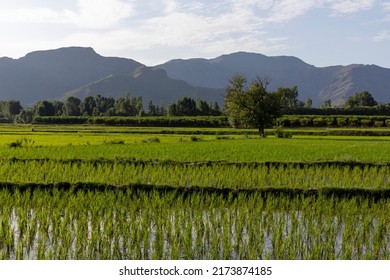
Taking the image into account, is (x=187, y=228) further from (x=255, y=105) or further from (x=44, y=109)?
(x=44, y=109)

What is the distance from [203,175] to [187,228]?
733 cm

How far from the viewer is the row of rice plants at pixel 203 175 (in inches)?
575

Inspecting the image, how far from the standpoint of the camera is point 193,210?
11219 mm

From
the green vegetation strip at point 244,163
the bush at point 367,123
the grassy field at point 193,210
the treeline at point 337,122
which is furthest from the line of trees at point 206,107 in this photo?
the grassy field at point 193,210

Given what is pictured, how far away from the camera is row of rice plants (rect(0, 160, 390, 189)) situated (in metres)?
14.6

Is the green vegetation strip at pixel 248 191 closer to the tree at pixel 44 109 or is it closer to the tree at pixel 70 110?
the tree at pixel 44 109

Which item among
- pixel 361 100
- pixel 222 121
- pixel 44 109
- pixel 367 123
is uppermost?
pixel 361 100

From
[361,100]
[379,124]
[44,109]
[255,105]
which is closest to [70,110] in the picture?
[44,109]

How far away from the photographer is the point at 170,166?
59.7 feet

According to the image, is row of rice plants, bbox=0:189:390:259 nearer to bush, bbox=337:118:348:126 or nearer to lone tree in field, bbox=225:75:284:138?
lone tree in field, bbox=225:75:284:138

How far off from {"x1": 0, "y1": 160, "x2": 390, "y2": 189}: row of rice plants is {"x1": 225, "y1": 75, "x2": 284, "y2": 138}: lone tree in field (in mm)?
29055

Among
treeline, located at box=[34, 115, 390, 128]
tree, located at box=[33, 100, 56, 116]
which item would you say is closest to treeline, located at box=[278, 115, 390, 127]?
treeline, located at box=[34, 115, 390, 128]
